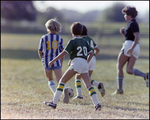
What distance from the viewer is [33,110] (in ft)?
16.8

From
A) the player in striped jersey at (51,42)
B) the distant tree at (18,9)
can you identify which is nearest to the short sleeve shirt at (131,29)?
the player in striped jersey at (51,42)

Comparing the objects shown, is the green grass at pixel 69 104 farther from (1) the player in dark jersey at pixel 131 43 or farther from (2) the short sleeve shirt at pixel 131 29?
(2) the short sleeve shirt at pixel 131 29

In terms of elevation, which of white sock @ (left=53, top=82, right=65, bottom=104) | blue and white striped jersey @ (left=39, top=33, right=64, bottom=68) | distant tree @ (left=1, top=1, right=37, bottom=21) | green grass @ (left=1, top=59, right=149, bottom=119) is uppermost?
distant tree @ (left=1, top=1, right=37, bottom=21)

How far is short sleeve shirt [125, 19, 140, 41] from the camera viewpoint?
6.03 metres

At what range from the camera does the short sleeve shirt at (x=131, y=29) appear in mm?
6031

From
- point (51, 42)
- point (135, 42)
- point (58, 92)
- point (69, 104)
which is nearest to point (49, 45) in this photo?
point (51, 42)

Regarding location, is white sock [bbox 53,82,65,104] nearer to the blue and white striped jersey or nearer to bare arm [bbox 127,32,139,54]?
the blue and white striped jersey

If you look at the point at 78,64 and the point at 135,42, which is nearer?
the point at 78,64

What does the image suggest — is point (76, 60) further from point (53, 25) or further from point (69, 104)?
point (69, 104)

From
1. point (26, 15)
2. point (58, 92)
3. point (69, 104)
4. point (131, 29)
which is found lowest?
point (69, 104)

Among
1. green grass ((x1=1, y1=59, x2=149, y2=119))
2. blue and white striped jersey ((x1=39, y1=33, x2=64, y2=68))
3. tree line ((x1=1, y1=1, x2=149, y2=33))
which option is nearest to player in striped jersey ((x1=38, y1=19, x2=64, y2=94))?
blue and white striped jersey ((x1=39, y1=33, x2=64, y2=68))

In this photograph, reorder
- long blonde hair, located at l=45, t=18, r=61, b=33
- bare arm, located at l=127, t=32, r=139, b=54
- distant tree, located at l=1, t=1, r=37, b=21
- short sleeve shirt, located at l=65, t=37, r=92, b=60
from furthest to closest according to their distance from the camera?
distant tree, located at l=1, t=1, r=37, b=21 → bare arm, located at l=127, t=32, r=139, b=54 → long blonde hair, located at l=45, t=18, r=61, b=33 → short sleeve shirt, located at l=65, t=37, r=92, b=60

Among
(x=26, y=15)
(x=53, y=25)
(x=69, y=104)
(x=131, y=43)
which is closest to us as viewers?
(x=53, y=25)

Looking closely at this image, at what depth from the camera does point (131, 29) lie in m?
6.11
